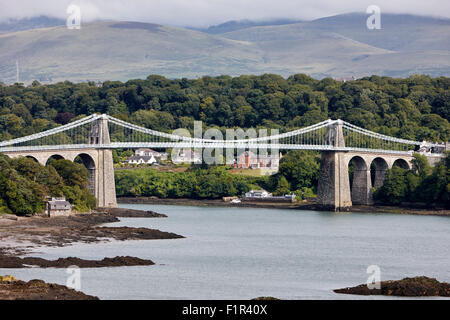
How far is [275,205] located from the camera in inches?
2427

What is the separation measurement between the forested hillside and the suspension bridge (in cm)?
647

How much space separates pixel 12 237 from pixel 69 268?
723 cm

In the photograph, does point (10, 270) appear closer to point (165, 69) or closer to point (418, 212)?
point (418, 212)

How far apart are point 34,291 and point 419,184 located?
38576mm

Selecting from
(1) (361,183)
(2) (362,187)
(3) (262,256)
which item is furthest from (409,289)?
(1) (361,183)

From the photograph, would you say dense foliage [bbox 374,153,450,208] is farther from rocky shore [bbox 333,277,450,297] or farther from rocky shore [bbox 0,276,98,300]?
rocky shore [bbox 0,276,98,300]

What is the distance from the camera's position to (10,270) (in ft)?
91.6

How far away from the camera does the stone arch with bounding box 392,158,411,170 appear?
211ft

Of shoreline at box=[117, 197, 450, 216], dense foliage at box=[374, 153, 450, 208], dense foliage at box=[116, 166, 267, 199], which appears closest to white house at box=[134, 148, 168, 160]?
dense foliage at box=[116, 166, 267, 199]

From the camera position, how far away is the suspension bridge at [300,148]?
54.5 meters

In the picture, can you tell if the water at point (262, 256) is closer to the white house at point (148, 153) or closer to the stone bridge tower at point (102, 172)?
the stone bridge tower at point (102, 172)

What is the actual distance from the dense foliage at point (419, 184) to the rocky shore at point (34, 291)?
116ft

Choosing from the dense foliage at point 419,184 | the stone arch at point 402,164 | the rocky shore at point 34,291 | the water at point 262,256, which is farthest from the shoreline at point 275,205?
the rocky shore at point 34,291

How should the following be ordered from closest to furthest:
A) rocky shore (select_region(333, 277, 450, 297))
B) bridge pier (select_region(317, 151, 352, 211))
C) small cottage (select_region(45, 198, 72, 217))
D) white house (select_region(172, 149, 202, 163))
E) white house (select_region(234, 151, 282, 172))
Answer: rocky shore (select_region(333, 277, 450, 297)) < small cottage (select_region(45, 198, 72, 217)) < bridge pier (select_region(317, 151, 352, 211)) < white house (select_region(234, 151, 282, 172)) < white house (select_region(172, 149, 202, 163))
